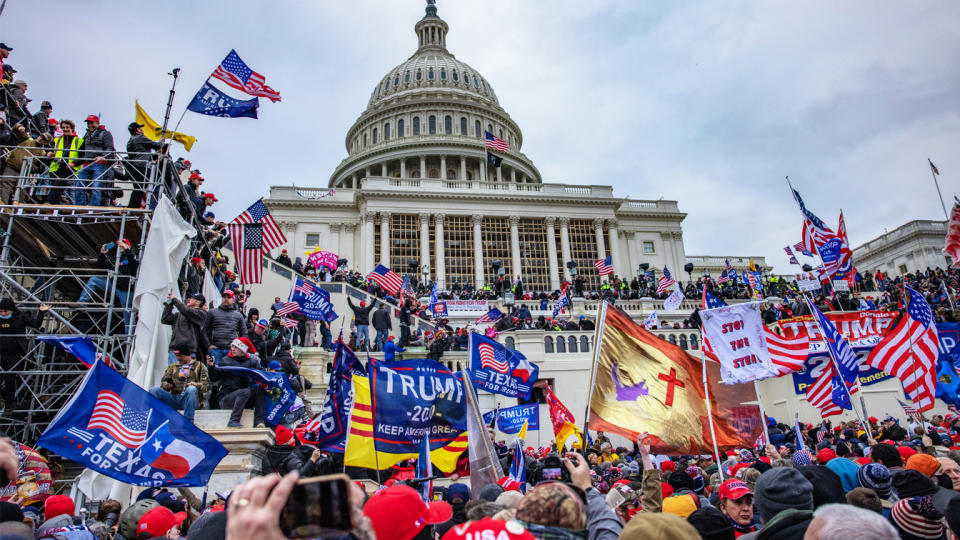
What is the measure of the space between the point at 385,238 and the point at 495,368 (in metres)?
37.0

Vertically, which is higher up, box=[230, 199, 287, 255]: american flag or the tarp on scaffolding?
box=[230, 199, 287, 255]: american flag

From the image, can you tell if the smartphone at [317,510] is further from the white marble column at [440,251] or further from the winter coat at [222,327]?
the white marble column at [440,251]

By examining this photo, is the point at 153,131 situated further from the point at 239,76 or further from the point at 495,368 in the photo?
the point at 495,368

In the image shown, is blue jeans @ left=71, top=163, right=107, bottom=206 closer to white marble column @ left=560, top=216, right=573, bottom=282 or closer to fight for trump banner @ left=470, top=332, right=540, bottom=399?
fight for trump banner @ left=470, top=332, right=540, bottom=399

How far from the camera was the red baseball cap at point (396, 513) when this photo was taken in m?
3.05

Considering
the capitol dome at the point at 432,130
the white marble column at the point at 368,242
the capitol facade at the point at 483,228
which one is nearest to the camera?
the white marble column at the point at 368,242

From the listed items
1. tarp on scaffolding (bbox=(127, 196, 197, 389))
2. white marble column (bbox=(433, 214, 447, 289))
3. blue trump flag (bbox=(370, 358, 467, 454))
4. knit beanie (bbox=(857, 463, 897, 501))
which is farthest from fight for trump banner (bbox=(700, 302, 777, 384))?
white marble column (bbox=(433, 214, 447, 289))

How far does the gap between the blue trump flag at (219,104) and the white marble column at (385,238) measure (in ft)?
112

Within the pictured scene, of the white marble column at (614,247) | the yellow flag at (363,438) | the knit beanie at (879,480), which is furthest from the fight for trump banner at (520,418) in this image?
the white marble column at (614,247)

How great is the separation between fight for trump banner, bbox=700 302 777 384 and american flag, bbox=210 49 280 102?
9.59 metres

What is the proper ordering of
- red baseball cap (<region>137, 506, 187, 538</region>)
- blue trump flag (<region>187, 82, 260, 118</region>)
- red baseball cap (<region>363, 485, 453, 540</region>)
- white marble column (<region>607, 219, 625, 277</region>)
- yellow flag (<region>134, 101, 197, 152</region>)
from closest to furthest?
red baseball cap (<region>363, 485, 453, 540</region>) < red baseball cap (<region>137, 506, 187, 538</region>) < blue trump flag (<region>187, 82, 260, 118</region>) < yellow flag (<region>134, 101, 197, 152</region>) < white marble column (<region>607, 219, 625, 277</region>)

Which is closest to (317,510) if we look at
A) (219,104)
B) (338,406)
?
(338,406)

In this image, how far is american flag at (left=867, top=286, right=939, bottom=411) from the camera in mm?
11773

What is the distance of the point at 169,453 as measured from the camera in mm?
5625
